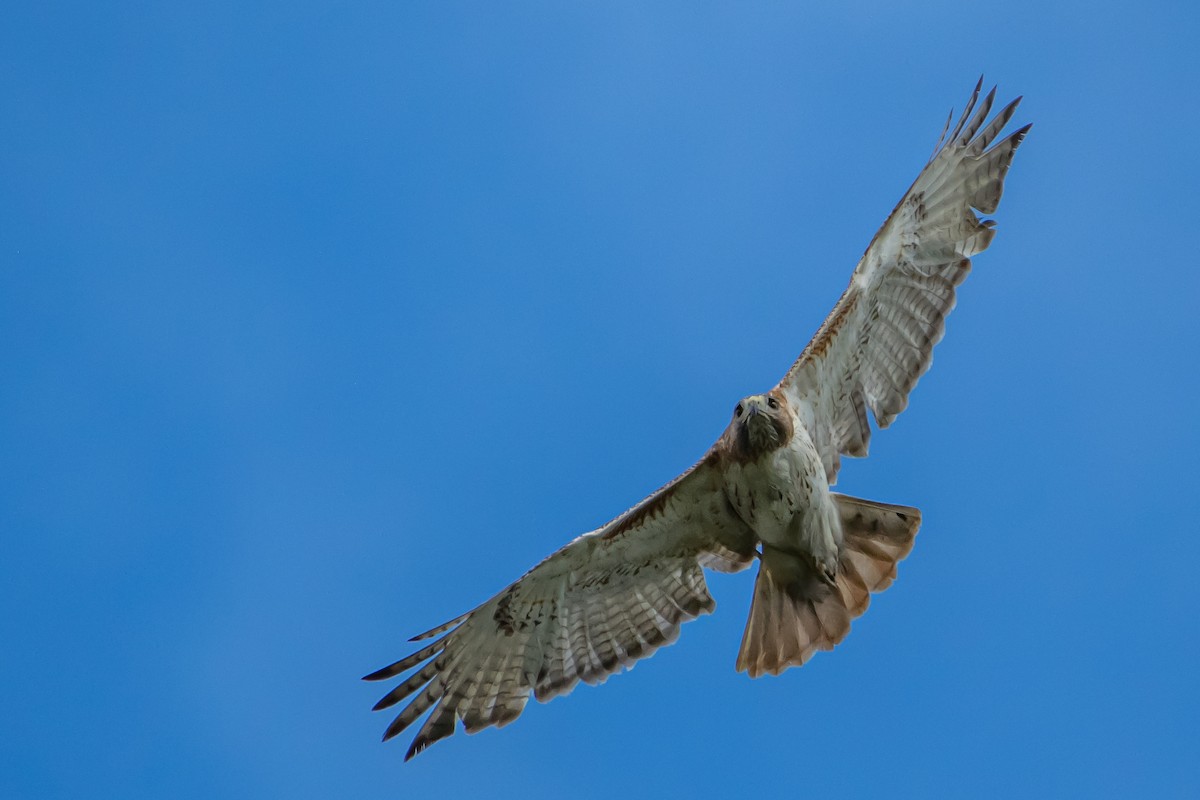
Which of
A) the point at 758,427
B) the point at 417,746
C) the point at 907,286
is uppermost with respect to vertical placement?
the point at 907,286

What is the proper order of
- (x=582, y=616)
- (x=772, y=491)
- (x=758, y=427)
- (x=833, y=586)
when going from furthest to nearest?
(x=582, y=616) → (x=833, y=586) → (x=772, y=491) → (x=758, y=427)

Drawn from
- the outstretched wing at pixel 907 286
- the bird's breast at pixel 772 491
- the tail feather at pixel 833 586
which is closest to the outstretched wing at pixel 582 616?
the bird's breast at pixel 772 491

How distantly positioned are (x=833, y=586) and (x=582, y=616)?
166 cm

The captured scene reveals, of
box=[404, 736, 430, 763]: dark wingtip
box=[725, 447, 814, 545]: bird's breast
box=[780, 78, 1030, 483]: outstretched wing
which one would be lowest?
box=[404, 736, 430, 763]: dark wingtip

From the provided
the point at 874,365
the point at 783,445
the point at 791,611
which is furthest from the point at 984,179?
the point at 791,611

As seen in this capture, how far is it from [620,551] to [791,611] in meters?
1.17

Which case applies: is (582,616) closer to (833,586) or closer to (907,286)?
(833,586)

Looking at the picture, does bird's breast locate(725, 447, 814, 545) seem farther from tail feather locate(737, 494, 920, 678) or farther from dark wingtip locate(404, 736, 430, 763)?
dark wingtip locate(404, 736, 430, 763)

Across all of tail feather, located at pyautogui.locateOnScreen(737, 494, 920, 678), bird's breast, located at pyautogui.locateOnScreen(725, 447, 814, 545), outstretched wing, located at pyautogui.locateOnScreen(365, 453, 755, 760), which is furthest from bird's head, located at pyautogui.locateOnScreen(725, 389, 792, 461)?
tail feather, located at pyautogui.locateOnScreen(737, 494, 920, 678)

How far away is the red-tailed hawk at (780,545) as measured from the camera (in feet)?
25.2

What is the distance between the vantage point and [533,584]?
7.93 m

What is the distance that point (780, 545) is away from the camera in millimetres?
7727

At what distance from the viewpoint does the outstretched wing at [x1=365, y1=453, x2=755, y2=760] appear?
7.82m

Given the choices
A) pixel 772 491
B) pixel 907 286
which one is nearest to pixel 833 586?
pixel 772 491
